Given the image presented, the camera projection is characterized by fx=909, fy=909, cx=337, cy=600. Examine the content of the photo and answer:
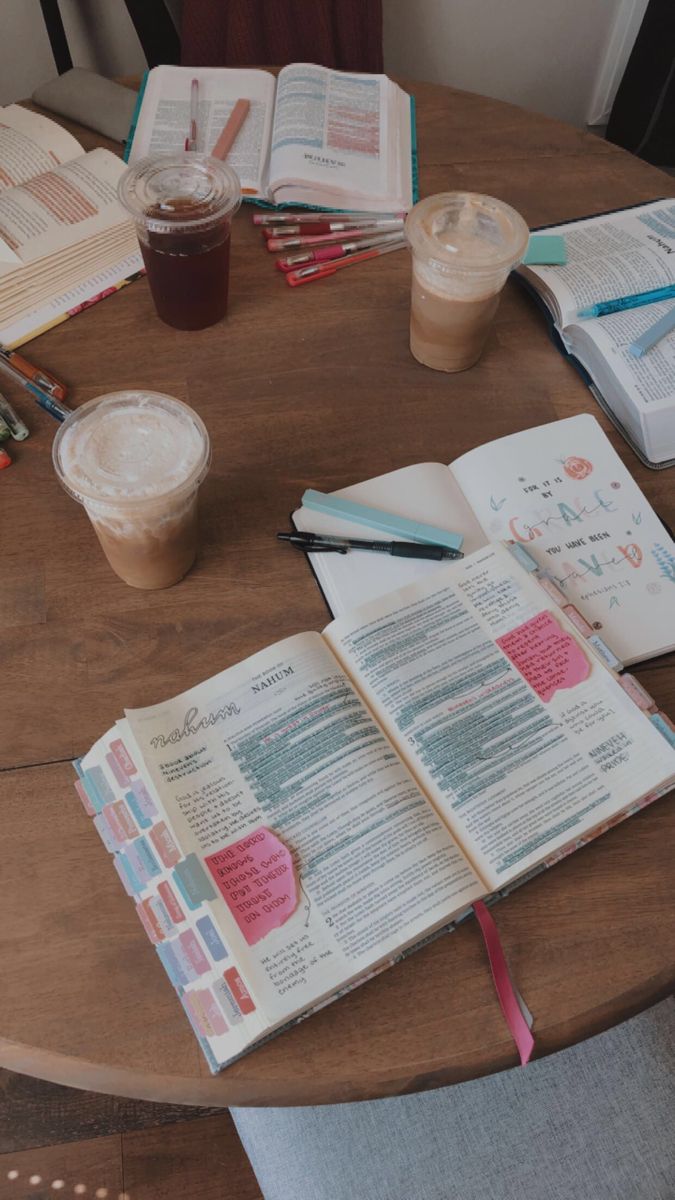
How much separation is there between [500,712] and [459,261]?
46 cm

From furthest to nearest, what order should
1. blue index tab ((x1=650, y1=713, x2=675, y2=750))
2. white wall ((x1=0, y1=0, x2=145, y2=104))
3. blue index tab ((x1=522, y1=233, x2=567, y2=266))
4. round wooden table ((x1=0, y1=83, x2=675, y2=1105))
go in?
white wall ((x1=0, y1=0, x2=145, y2=104)), blue index tab ((x1=522, y1=233, x2=567, y2=266)), blue index tab ((x1=650, y1=713, x2=675, y2=750)), round wooden table ((x1=0, y1=83, x2=675, y2=1105))

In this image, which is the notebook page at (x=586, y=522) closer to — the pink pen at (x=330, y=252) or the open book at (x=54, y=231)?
the pink pen at (x=330, y=252)

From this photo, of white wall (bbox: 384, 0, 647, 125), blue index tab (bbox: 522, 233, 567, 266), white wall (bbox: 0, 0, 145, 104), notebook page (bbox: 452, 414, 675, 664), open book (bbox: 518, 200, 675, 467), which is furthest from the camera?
white wall (bbox: 384, 0, 647, 125)

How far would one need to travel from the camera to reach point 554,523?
937 millimetres

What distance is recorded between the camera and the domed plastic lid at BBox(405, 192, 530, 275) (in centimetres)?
93

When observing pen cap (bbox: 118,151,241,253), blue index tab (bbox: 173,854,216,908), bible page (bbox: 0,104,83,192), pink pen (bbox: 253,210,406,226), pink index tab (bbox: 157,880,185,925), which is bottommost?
pink pen (bbox: 253,210,406,226)

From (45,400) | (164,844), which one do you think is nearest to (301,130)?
(45,400)

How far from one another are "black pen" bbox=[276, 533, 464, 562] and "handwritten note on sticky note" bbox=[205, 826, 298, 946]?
0.97 ft

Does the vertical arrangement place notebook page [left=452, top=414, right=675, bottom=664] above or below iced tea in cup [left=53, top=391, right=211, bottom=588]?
below

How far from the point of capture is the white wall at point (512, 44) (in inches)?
83.4

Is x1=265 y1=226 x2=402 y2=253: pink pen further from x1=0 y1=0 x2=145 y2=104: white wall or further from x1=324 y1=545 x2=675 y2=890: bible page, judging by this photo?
x1=0 y1=0 x2=145 y2=104: white wall

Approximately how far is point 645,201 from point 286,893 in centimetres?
106

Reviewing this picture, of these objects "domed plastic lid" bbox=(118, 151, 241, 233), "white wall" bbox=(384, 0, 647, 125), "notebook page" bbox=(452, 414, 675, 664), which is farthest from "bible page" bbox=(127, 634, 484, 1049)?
"white wall" bbox=(384, 0, 647, 125)

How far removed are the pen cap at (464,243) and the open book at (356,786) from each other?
33cm
